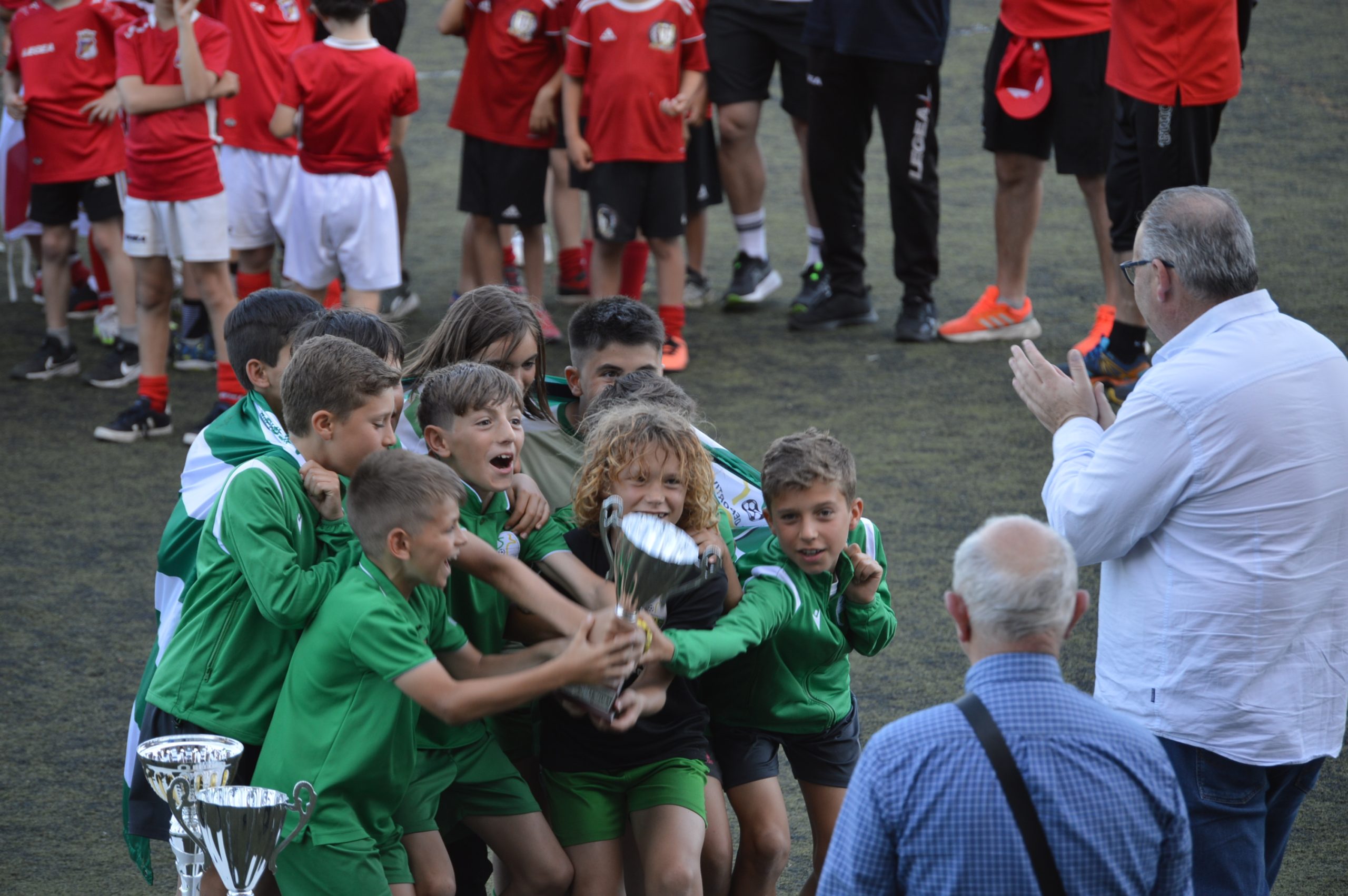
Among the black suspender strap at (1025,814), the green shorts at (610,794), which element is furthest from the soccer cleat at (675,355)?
the black suspender strap at (1025,814)

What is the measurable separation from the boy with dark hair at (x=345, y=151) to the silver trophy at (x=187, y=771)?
393 cm

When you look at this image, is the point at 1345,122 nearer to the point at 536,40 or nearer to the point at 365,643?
the point at 536,40

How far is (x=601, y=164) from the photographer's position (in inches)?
249

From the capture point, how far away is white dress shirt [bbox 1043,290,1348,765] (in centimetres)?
247

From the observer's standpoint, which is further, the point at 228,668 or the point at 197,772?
the point at 228,668

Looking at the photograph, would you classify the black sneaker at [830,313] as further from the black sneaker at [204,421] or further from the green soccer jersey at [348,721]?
the green soccer jersey at [348,721]

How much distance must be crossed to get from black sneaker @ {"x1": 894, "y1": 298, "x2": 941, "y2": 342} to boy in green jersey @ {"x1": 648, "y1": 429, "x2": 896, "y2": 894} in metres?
4.03

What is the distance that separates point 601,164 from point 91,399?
2.49 m

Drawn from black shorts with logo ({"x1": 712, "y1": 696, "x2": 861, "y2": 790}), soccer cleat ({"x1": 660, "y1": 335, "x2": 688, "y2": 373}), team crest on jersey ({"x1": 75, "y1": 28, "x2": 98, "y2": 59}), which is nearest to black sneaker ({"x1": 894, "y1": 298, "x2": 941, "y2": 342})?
soccer cleat ({"x1": 660, "y1": 335, "x2": 688, "y2": 373})

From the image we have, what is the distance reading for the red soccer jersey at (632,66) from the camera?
616cm

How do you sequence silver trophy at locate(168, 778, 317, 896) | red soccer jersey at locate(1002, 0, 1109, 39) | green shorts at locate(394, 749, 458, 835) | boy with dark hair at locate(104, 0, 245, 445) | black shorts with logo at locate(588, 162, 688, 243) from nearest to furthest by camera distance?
1. silver trophy at locate(168, 778, 317, 896)
2. green shorts at locate(394, 749, 458, 835)
3. boy with dark hair at locate(104, 0, 245, 445)
4. red soccer jersey at locate(1002, 0, 1109, 39)
5. black shorts with logo at locate(588, 162, 688, 243)

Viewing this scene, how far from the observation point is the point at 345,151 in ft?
19.6

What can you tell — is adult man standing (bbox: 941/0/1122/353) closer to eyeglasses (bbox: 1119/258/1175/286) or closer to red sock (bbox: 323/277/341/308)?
red sock (bbox: 323/277/341/308)

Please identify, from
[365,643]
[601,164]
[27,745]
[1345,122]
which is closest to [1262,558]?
[365,643]
